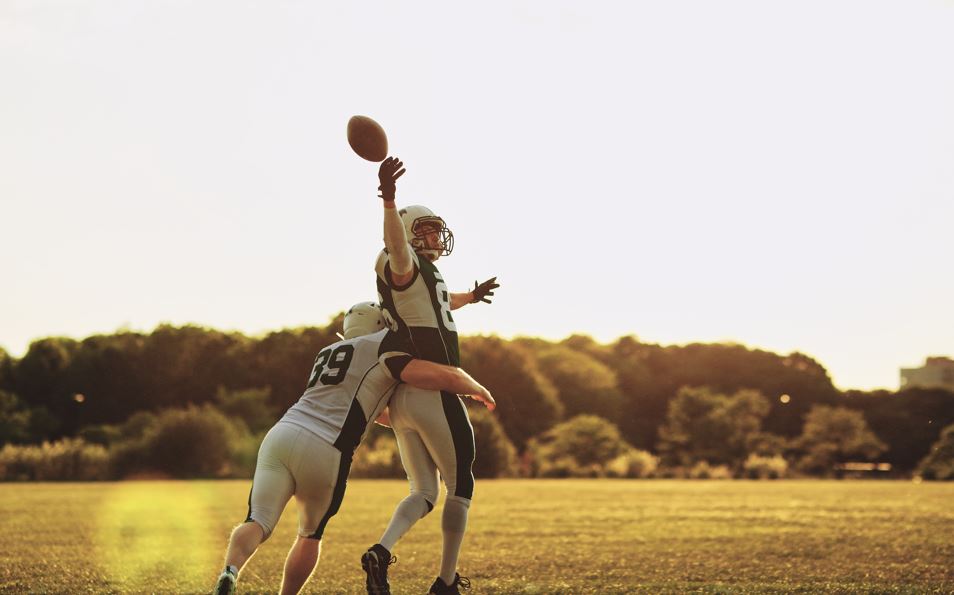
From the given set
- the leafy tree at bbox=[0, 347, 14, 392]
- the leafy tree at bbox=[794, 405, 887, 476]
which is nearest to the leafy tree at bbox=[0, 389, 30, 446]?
the leafy tree at bbox=[0, 347, 14, 392]

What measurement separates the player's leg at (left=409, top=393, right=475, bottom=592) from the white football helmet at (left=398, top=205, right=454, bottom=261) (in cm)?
80

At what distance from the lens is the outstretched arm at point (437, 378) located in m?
5.17

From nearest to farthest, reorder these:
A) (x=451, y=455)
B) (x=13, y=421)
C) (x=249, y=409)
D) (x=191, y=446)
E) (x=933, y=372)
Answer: (x=451, y=455) < (x=191, y=446) < (x=249, y=409) < (x=13, y=421) < (x=933, y=372)

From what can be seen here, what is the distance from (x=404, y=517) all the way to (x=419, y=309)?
3.41ft

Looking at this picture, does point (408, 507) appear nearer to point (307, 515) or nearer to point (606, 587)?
point (307, 515)

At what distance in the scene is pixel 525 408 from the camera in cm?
4456

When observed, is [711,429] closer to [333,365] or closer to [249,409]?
[249,409]

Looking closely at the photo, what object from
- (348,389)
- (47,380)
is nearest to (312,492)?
(348,389)

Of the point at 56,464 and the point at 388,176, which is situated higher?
the point at 388,176

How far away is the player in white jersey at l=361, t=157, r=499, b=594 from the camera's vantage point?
5.22m

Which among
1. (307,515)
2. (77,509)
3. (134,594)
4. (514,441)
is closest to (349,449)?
(307,515)

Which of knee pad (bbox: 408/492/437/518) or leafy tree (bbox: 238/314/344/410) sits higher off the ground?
leafy tree (bbox: 238/314/344/410)

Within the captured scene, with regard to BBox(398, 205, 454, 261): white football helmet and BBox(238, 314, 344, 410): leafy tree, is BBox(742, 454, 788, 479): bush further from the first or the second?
BBox(398, 205, 454, 261): white football helmet

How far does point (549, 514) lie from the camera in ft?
47.4
